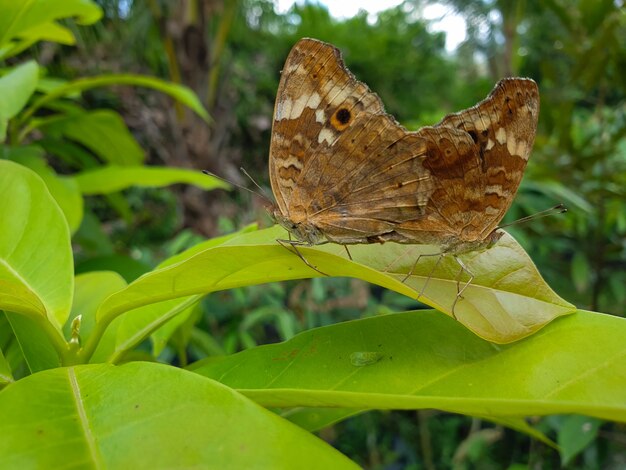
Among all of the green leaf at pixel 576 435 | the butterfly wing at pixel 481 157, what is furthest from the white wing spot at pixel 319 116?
the green leaf at pixel 576 435

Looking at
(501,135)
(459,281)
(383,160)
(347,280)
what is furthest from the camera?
(347,280)

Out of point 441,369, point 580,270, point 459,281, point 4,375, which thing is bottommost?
point 4,375

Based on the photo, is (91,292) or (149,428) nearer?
(149,428)

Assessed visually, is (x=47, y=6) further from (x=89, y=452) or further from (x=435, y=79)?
(x=435, y=79)

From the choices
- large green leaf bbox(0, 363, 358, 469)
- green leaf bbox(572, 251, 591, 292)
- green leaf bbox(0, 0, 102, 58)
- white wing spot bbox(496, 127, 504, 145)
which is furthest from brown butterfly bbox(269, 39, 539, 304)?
green leaf bbox(572, 251, 591, 292)

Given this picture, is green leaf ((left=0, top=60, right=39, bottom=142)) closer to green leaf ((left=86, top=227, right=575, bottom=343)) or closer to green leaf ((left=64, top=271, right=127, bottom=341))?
green leaf ((left=64, top=271, right=127, bottom=341))

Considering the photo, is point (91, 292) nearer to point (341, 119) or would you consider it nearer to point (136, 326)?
point (136, 326)

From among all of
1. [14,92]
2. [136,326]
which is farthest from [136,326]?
[14,92]
